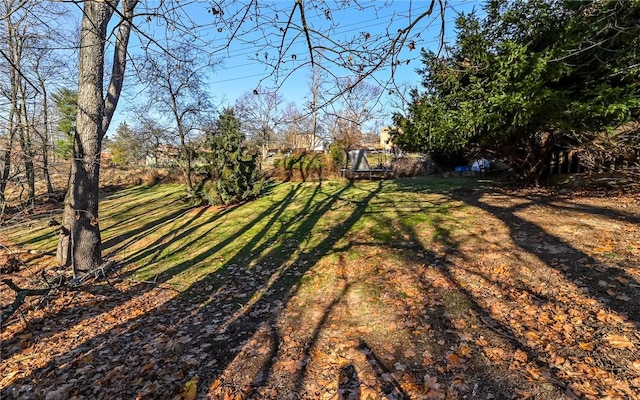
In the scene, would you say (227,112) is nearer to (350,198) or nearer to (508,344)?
(350,198)

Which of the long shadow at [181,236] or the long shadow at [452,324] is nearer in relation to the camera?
the long shadow at [452,324]

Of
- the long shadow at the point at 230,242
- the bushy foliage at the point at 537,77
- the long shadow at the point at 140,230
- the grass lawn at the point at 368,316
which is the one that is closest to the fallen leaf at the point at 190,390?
the grass lawn at the point at 368,316

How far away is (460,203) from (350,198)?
340 centimetres

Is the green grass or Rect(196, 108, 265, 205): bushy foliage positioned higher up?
Rect(196, 108, 265, 205): bushy foliage

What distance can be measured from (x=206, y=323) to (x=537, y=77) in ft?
22.2

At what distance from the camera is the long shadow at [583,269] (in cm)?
313

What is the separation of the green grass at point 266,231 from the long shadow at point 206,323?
0.12 m

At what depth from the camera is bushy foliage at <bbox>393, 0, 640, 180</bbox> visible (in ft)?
18.2

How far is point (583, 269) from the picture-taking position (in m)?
3.82

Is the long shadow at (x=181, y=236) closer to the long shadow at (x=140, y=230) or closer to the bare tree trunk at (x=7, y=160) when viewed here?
the long shadow at (x=140, y=230)

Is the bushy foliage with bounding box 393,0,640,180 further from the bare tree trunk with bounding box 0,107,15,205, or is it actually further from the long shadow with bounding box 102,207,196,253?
the long shadow with bounding box 102,207,196,253

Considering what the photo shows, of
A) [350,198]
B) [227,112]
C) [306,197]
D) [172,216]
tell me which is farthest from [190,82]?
[350,198]

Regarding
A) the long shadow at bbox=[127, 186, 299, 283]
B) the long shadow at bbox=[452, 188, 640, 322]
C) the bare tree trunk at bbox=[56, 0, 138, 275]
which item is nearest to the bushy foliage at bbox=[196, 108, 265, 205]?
the long shadow at bbox=[127, 186, 299, 283]

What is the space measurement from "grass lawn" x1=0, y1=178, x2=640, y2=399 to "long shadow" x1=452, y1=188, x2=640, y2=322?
0.07 feet
